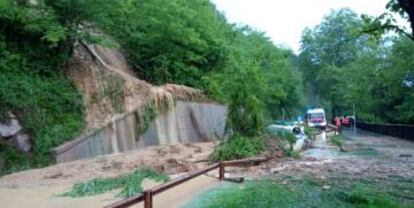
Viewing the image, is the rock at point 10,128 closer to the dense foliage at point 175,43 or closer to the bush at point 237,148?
the dense foliage at point 175,43

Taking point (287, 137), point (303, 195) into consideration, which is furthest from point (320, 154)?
point (303, 195)

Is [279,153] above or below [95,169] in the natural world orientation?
above

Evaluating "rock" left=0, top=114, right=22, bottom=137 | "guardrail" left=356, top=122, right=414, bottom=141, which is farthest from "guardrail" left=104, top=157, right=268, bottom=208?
"guardrail" left=356, top=122, right=414, bottom=141

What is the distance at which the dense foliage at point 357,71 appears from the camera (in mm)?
41094

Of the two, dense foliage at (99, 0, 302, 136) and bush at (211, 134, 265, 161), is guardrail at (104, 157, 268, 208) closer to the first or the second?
bush at (211, 134, 265, 161)

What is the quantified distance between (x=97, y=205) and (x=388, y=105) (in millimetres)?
43367

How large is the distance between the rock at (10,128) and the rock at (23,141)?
0.60 feet

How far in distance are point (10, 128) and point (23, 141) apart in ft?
2.22

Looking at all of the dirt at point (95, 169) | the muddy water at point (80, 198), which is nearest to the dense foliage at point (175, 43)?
the dirt at point (95, 169)

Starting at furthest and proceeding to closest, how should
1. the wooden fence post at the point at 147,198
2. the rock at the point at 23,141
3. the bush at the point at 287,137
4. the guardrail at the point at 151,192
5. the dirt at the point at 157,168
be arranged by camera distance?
the bush at the point at 287,137 < the rock at the point at 23,141 < the dirt at the point at 157,168 < the wooden fence post at the point at 147,198 < the guardrail at the point at 151,192

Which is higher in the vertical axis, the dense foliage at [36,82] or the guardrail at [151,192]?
the dense foliage at [36,82]

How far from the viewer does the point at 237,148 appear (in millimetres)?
19922

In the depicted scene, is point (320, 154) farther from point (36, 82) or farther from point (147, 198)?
point (147, 198)

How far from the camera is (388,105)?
50844 millimetres
